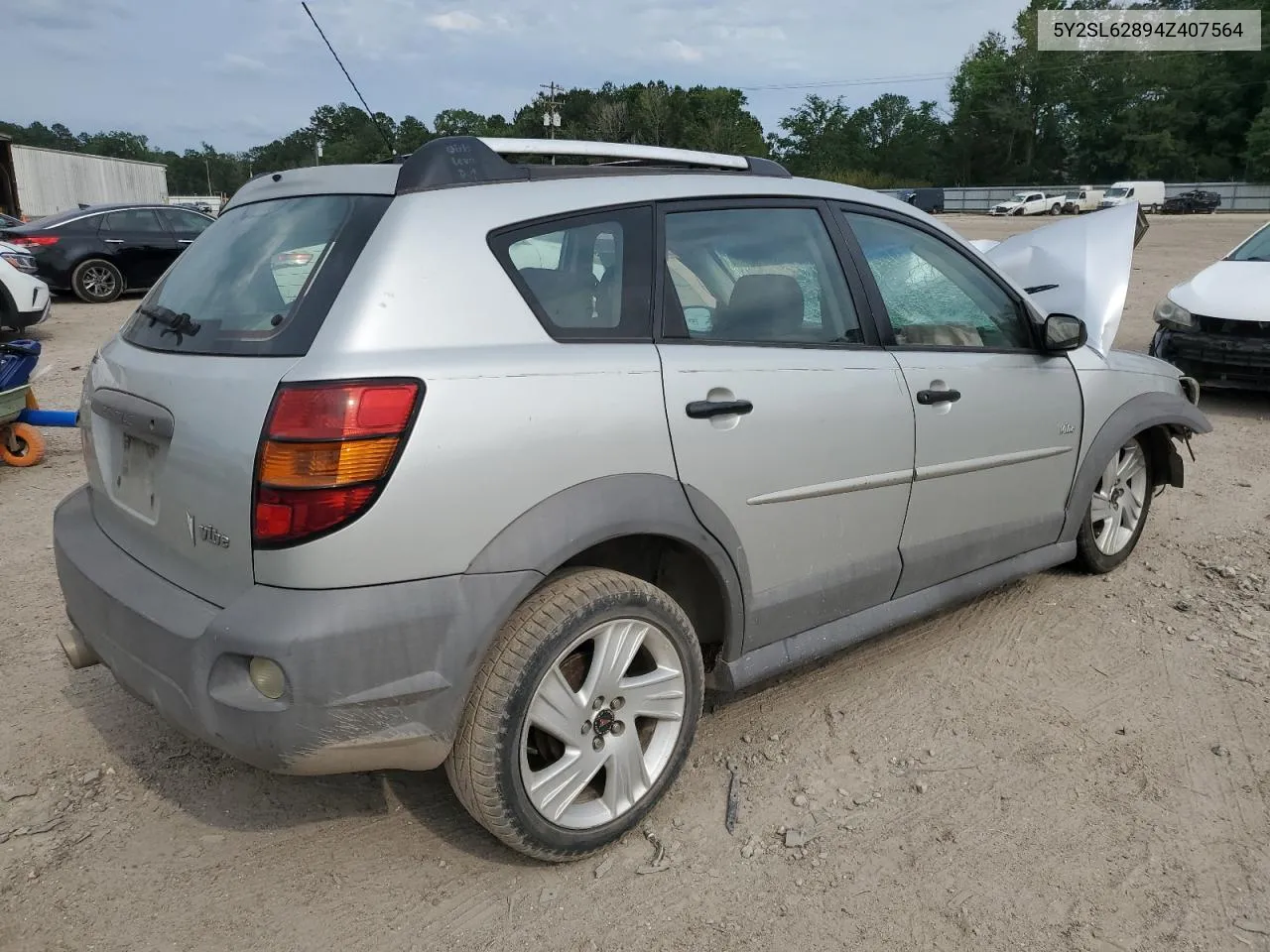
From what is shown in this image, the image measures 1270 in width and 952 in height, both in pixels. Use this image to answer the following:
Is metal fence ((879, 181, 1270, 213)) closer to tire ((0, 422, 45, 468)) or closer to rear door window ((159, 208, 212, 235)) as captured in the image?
rear door window ((159, 208, 212, 235))

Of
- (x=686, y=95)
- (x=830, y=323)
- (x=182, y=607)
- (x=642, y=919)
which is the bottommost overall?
(x=642, y=919)

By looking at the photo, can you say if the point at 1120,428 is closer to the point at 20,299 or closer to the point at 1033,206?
the point at 20,299

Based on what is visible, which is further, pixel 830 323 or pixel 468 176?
pixel 830 323

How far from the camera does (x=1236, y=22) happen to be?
60781 mm

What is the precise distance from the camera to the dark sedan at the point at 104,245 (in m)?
14.1

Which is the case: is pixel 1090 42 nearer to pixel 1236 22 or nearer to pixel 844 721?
pixel 1236 22

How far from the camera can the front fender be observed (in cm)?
390

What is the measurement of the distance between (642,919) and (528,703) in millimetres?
622

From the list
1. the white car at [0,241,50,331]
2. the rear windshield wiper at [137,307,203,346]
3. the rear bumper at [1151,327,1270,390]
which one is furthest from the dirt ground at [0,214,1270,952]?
the white car at [0,241,50,331]

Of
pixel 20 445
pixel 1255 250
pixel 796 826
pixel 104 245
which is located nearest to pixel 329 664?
pixel 796 826

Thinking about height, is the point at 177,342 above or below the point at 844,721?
above

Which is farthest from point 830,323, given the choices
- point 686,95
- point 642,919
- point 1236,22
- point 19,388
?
point 686,95

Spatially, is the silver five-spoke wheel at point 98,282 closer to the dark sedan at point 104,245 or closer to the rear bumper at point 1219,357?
the dark sedan at point 104,245

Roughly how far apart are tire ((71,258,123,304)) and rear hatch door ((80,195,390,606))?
13.6 meters
